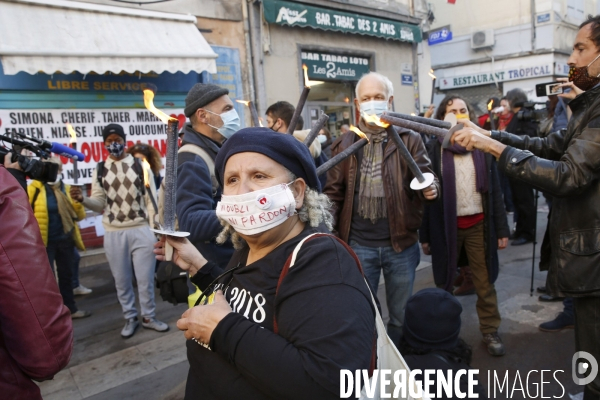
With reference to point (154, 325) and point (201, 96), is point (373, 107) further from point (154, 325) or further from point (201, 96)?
point (154, 325)

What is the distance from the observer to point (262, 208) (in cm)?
148

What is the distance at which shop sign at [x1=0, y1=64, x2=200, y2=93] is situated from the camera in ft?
21.9

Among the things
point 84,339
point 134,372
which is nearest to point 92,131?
point 84,339

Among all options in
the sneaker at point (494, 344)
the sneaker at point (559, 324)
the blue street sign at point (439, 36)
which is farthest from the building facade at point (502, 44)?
the sneaker at point (494, 344)

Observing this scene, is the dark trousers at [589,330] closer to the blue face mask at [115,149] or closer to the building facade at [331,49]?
the blue face mask at [115,149]

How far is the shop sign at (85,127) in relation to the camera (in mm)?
6656

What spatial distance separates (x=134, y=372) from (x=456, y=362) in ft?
9.40

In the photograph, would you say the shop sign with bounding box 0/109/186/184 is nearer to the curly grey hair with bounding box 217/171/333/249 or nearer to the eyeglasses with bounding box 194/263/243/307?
the eyeglasses with bounding box 194/263/243/307

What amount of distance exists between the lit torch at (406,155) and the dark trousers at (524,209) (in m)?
4.81

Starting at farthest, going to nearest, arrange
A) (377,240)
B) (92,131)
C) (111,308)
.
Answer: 1. (92,131)
2. (111,308)
3. (377,240)

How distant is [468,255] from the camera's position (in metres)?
3.70

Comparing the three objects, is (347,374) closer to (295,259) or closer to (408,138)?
(295,259)

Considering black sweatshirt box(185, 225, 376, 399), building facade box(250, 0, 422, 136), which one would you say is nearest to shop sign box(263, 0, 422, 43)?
building facade box(250, 0, 422, 136)

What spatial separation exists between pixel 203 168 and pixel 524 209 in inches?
229
